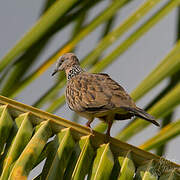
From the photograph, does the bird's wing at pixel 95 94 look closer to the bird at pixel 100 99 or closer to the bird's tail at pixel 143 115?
the bird at pixel 100 99

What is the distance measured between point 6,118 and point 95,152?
55 cm

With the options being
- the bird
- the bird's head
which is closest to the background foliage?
the bird

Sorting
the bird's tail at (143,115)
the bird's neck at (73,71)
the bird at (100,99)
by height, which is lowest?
the bird's tail at (143,115)

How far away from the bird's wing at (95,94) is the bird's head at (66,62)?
2.55 ft

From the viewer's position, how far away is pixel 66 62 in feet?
16.9

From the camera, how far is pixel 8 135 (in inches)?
117

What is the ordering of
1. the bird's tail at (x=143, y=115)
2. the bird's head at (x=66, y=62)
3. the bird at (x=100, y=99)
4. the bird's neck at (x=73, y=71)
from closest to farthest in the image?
the bird's tail at (x=143, y=115) → the bird at (x=100, y=99) → the bird's neck at (x=73, y=71) → the bird's head at (x=66, y=62)

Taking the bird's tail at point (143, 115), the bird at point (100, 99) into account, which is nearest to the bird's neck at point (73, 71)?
the bird at point (100, 99)

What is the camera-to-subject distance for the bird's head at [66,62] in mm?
5079

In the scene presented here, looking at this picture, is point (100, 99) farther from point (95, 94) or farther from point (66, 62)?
point (66, 62)

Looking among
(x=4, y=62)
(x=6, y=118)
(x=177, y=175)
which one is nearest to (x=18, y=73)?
(x=4, y=62)

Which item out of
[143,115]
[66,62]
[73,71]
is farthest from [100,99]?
[66,62]

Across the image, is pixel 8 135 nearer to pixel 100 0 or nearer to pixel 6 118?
pixel 6 118

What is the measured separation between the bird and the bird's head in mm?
686
